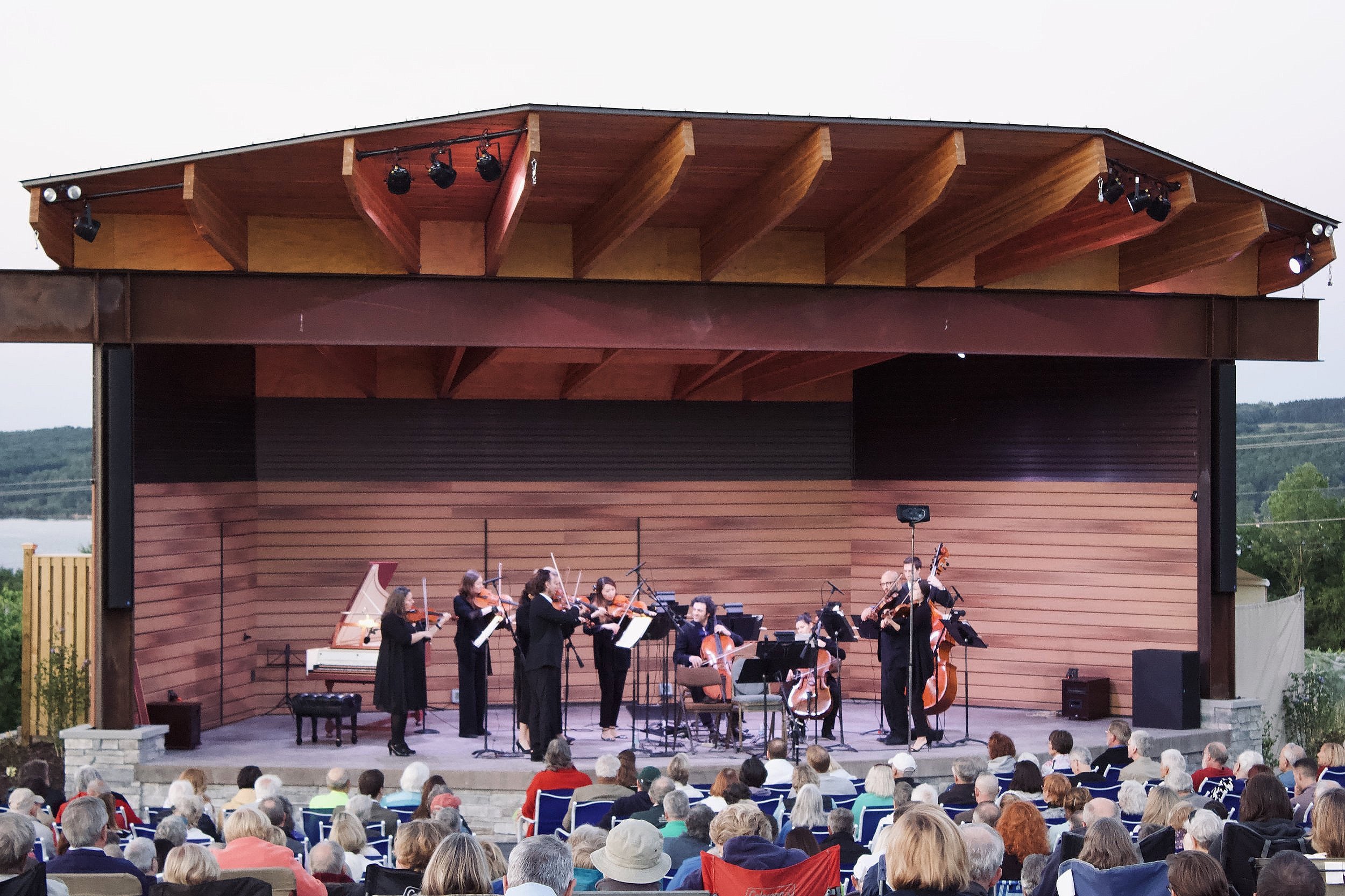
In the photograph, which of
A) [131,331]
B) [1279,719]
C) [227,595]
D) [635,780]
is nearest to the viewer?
[635,780]

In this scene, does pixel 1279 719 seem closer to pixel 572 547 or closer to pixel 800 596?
pixel 800 596

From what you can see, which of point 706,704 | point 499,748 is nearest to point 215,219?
point 499,748

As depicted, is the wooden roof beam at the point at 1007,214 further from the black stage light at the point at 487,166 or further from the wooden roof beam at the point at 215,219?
the wooden roof beam at the point at 215,219

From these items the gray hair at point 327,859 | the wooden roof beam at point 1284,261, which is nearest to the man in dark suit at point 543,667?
the gray hair at point 327,859

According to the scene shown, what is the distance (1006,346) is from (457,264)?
4.85 m

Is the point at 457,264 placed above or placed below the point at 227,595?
above

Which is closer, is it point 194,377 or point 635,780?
point 635,780

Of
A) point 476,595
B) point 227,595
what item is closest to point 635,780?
point 476,595

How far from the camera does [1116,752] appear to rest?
27.5 feet

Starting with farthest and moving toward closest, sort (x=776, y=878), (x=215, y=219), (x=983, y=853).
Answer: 1. (x=215, y=219)
2. (x=776, y=878)
3. (x=983, y=853)

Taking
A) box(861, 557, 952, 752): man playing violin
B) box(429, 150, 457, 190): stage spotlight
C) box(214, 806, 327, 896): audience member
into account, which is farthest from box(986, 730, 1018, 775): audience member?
box(429, 150, 457, 190): stage spotlight

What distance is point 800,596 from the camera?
15102mm

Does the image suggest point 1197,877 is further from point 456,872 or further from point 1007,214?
point 1007,214

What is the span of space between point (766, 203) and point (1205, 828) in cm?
606
